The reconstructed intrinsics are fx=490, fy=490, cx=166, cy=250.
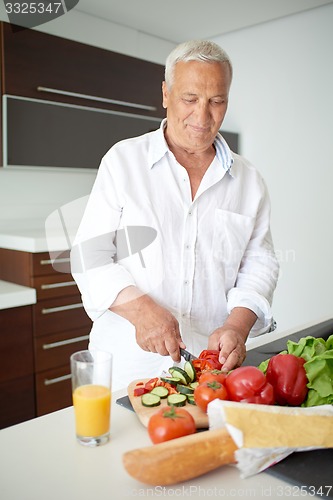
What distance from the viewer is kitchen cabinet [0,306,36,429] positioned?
2111 millimetres

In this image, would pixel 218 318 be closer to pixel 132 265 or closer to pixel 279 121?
pixel 132 265

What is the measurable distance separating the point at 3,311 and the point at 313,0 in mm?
2428

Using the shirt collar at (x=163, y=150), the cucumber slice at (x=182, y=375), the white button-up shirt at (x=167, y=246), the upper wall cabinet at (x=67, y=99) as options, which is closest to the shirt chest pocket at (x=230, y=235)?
the white button-up shirt at (x=167, y=246)

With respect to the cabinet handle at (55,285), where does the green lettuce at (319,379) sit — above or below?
above

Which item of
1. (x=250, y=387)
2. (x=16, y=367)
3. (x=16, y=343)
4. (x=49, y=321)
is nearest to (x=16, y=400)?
(x=16, y=367)

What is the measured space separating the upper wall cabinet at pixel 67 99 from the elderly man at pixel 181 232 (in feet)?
3.86

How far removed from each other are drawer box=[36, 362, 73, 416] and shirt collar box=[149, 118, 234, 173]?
1343 mm

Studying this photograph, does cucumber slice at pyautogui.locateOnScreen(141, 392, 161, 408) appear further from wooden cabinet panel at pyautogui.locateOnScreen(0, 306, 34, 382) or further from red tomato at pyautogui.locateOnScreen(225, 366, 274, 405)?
wooden cabinet panel at pyautogui.locateOnScreen(0, 306, 34, 382)

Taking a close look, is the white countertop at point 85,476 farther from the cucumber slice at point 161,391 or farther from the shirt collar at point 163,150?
the shirt collar at point 163,150

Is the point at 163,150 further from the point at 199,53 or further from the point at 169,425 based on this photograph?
the point at 169,425

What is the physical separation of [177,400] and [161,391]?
0.16 feet

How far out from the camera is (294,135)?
3.21 m

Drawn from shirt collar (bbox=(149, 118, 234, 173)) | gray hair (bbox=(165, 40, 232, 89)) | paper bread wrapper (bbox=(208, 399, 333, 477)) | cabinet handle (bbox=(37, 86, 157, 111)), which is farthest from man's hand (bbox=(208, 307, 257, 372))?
cabinet handle (bbox=(37, 86, 157, 111))

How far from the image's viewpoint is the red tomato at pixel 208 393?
791mm
